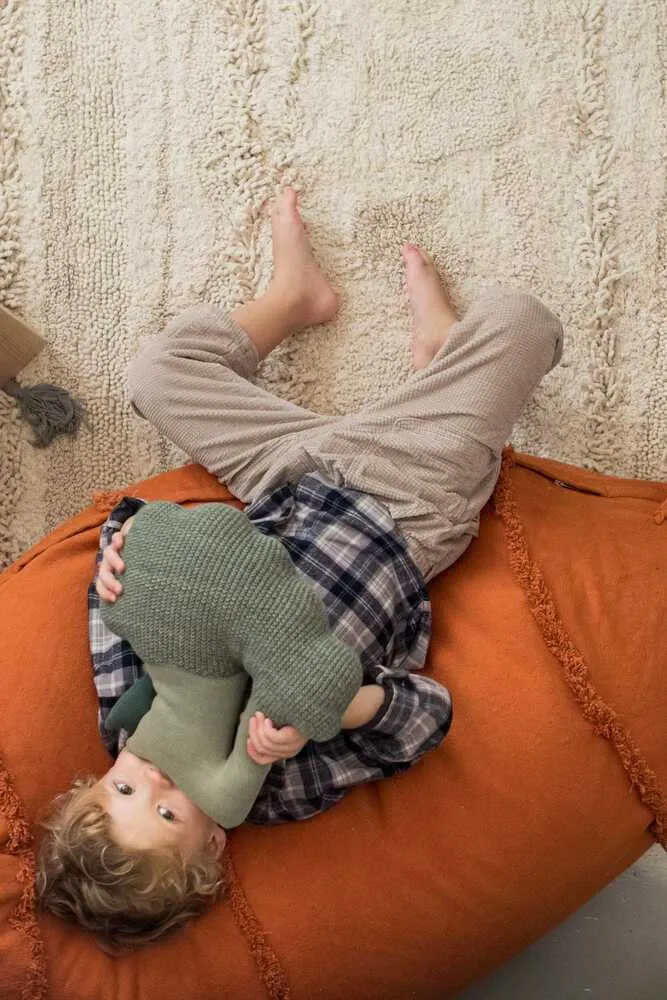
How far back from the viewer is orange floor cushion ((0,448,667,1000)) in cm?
90

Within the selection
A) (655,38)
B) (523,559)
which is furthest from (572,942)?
(655,38)

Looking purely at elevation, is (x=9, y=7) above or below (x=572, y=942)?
above

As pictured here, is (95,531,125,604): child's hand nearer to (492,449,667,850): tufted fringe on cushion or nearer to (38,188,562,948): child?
(38,188,562,948): child

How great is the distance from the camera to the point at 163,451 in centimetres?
121

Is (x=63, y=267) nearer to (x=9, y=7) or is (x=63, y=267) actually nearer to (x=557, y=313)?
(x=9, y=7)

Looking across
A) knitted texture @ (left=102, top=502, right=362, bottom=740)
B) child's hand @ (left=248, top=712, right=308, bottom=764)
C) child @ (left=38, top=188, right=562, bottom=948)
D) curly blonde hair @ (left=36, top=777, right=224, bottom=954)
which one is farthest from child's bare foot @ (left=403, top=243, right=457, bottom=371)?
curly blonde hair @ (left=36, top=777, right=224, bottom=954)

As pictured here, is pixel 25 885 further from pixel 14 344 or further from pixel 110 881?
pixel 14 344

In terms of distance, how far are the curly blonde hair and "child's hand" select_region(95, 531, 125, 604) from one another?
0.19 m

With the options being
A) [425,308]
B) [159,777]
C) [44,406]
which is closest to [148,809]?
[159,777]

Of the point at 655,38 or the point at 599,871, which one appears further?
the point at 655,38

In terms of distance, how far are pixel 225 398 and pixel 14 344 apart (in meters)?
0.30

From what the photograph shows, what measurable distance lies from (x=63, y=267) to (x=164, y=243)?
0.47 ft

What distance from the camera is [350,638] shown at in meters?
0.93

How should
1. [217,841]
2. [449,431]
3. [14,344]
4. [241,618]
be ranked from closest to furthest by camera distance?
1. [241,618]
2. [217,841]
3. [449,431]
4. [14,344]
